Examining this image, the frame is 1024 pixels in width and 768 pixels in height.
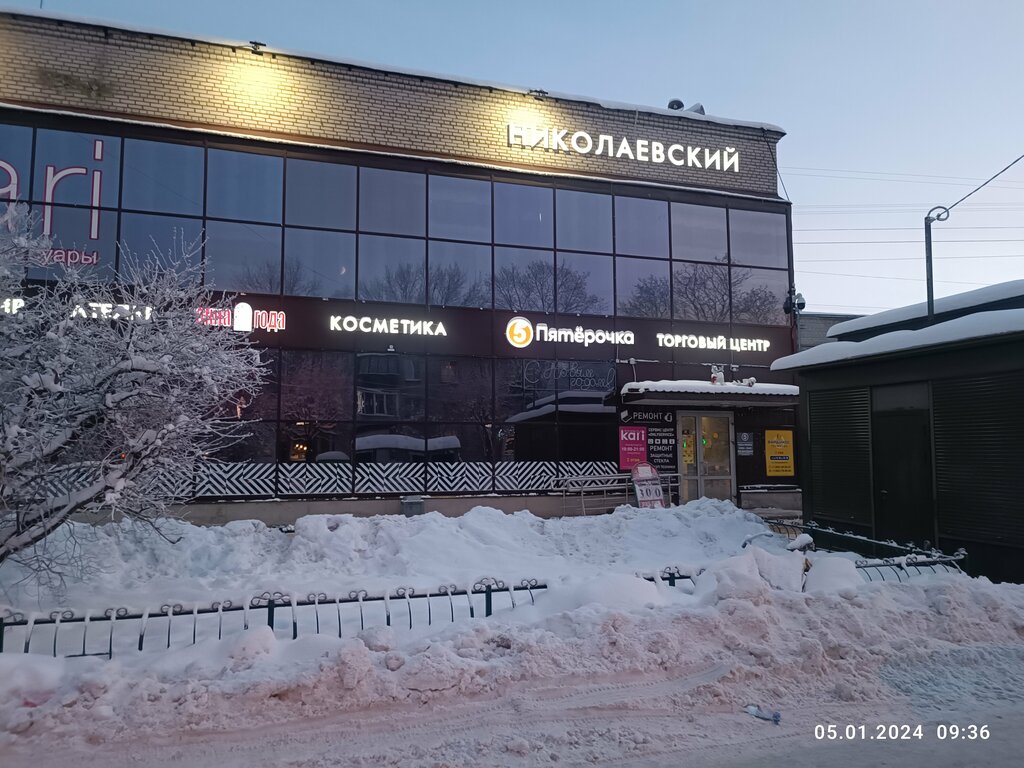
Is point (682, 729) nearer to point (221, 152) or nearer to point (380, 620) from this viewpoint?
point (380, 620)

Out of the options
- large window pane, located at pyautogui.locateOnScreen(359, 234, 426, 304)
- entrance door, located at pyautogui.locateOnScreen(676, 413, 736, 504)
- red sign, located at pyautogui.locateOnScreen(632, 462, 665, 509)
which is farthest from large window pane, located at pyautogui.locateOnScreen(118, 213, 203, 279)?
entrance door, located at pyautogui.locateOnScreen(676, 413, 736, 504)

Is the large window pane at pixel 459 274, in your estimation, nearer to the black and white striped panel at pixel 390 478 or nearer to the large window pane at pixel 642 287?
the large window pane at pixel 642 287

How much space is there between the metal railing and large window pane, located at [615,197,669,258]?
39.7 ft

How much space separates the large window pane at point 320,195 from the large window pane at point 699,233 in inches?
338

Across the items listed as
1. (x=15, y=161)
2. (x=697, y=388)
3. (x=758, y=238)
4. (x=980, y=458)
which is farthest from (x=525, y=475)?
(x=15, y=161)

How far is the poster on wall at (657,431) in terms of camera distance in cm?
1822

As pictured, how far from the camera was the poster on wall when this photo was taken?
18219 millimetres

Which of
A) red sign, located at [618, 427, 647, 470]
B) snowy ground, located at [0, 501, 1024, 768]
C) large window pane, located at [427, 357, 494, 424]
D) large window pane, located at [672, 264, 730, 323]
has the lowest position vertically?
snowy ground, located at [0, 501, 1024, 768]

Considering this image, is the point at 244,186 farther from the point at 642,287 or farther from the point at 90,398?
the point at 90,398

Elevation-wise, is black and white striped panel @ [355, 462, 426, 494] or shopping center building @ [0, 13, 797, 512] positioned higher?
shopping center building @ [0, 13, 797, 512]

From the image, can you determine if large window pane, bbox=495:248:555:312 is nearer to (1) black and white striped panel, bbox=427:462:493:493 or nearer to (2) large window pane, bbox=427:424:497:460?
(2) large window pane, bbox=427:424:497:460

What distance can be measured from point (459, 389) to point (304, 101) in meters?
7.61

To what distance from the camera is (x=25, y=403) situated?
6574 millimetres

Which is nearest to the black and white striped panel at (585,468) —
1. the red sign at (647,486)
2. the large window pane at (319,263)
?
the red sign at (647,486)
